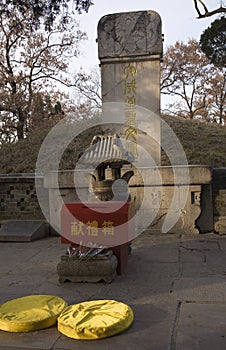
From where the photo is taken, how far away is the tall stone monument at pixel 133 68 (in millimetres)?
6727

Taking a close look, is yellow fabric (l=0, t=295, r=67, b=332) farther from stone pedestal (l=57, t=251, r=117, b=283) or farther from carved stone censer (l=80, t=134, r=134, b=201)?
carved stone censer (l=80, t=134, r=134, b=201)

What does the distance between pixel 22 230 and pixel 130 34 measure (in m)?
3.91

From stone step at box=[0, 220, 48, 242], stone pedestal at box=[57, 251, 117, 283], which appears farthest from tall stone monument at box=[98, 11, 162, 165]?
stone pedestal at box=[57, 251, 117, 283]

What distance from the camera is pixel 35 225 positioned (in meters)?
6.06

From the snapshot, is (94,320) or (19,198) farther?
(19,198)

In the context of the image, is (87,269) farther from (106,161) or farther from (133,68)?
(133,68)

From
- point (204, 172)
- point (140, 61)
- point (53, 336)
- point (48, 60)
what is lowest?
point (53, 336)

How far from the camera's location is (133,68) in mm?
6844

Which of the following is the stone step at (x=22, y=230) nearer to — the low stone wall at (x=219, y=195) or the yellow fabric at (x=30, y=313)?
the low stone wall at (x=219, y=195)

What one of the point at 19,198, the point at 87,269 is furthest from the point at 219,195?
the point at 19,198

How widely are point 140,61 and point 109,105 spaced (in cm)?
97

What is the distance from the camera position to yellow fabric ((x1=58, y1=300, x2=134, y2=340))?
230 centimetres

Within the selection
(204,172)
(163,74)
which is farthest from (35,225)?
(163,74)

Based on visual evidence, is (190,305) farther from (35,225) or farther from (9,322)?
(35,225)
